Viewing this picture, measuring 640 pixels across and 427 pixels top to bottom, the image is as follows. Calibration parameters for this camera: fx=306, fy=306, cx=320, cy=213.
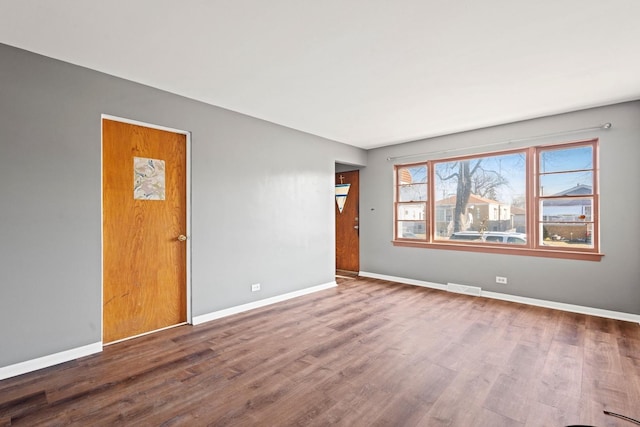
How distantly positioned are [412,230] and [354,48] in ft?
12.7

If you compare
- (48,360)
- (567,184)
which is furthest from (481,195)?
(48,360)

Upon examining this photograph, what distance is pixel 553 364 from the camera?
2607 mm

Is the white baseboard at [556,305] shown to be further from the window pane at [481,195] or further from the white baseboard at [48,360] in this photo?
the white baseboard at [48,360]

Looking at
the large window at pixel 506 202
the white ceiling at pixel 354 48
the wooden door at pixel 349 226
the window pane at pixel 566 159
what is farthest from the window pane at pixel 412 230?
the white ceiling at pixel 354 48

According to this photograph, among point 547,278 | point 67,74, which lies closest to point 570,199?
point 547,278

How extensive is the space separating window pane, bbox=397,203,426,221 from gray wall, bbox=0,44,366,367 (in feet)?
9.79

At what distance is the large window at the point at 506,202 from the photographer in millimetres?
4055

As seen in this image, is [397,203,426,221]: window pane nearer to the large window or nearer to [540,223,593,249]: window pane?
the large window

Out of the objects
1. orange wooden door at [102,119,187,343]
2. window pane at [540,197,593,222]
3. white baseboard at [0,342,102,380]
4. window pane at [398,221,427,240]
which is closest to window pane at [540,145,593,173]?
window pane at [540,197,593,222]

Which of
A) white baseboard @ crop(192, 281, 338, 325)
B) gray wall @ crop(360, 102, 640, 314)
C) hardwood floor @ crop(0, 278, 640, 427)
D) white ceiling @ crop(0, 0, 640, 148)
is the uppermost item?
white ceiling @ crop(0, 0, 640, 148)

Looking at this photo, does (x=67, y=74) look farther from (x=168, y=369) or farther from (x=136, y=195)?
(x=168, y=369)

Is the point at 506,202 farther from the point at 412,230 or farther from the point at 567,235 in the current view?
the point at 412,230

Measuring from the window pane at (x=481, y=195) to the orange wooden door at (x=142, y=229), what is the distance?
4101mm

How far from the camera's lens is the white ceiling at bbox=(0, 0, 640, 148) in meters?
2.02
